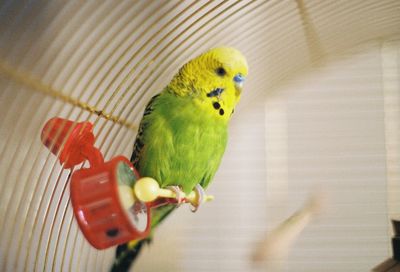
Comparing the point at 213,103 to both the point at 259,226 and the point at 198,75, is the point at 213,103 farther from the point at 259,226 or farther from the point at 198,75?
the point at 259,226

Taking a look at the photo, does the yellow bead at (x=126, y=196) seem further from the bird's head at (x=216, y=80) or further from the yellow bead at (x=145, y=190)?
the bird's head at (x=216, y=80)

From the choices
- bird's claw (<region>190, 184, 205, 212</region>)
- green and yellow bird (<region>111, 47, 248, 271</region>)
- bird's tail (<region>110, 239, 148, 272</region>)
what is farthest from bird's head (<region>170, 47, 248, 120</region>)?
bird's tail (<region>110, 239, 148, 272</region>)

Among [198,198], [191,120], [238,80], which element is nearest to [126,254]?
[198,198]

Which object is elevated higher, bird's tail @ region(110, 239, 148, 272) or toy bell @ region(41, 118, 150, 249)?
toy bell @ region(41, 118, 150, 249)

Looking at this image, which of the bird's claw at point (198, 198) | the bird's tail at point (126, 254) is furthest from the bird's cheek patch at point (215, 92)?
the bird's tail at point (126, 254)

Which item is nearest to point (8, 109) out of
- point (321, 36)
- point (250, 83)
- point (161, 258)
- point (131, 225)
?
point (131, 225)

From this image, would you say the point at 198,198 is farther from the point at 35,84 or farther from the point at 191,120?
the point at 35,84

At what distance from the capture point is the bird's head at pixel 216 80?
73 centimetres

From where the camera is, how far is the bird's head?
726mm

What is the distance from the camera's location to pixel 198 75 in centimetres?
76

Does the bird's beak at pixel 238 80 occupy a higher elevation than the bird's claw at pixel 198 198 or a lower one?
higher

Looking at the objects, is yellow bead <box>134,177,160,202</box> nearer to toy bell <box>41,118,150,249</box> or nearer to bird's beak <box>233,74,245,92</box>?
toy bell <box>41,118,150,249</box>

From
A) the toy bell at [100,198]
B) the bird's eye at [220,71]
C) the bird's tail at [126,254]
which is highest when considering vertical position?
the bird's eye at [220,71]

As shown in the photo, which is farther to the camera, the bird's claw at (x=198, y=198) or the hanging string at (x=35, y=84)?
the bird's claw at (x=198, y=198)
